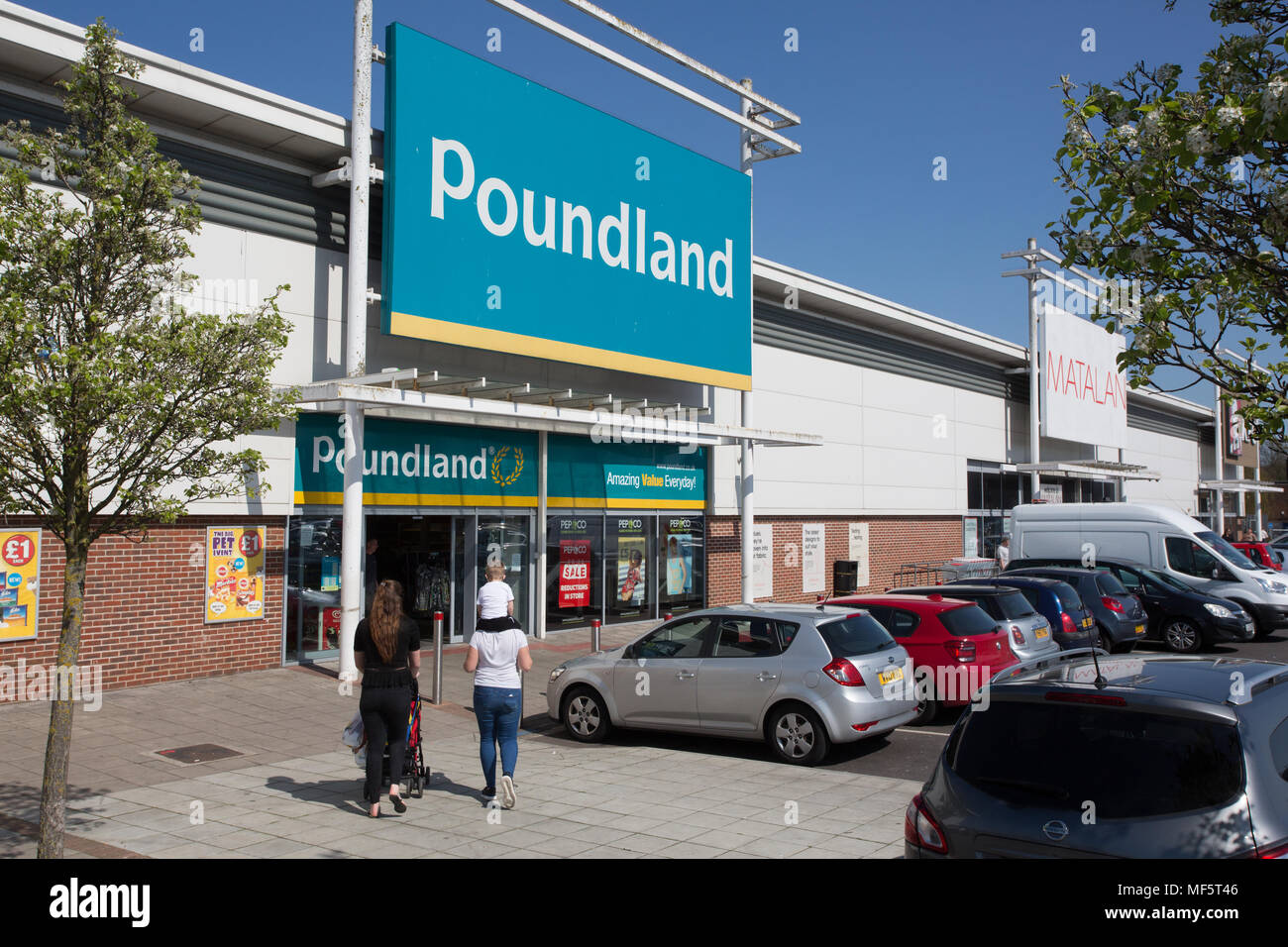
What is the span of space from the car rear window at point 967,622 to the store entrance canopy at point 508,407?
6003mm

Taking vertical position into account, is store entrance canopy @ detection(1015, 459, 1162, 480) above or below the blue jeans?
above

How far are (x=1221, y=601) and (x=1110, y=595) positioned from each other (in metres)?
3.22

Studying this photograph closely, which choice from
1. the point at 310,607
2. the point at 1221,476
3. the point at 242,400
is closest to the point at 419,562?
the point at 310,607

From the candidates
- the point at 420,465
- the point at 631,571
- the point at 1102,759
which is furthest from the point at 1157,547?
the point at 1102,759

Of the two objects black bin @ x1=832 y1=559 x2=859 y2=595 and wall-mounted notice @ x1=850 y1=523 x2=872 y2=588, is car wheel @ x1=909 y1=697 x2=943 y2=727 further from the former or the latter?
wall-mounted notice @ x1=850 y1=523 x2=872 y2=588

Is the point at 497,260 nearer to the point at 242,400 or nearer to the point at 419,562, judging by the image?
the point at 419,562

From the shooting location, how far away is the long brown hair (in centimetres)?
751

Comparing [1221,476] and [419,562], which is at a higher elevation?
[1221,476]

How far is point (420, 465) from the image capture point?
1572 centimetres

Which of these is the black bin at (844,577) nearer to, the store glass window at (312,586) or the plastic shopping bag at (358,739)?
the store glass window at (312,586)

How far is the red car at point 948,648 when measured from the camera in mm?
11109

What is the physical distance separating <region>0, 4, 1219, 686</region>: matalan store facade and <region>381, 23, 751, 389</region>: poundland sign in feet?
0.15

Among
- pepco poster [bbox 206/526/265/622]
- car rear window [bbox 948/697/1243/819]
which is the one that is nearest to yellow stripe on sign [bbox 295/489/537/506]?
pepco poster [bbox 206/526/265/622]
